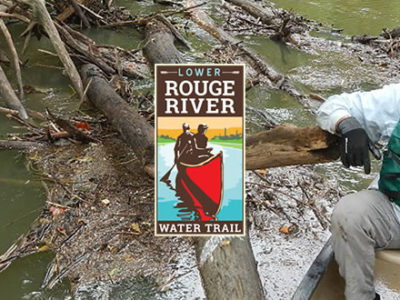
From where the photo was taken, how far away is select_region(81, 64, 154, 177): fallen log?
389 centimetres

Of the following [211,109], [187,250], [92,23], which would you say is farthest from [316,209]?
[92,23]

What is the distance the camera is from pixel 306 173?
445cm

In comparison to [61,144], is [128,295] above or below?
below

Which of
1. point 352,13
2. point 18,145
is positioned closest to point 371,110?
point 18,145

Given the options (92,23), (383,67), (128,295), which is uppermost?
(92,23)

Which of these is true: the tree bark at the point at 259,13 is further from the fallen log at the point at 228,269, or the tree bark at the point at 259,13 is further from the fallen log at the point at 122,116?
the fallen log at the point at 228,269

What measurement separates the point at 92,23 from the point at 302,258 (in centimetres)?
649

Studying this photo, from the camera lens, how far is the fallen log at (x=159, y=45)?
6922 millimetres

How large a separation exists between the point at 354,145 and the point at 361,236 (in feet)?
1.63

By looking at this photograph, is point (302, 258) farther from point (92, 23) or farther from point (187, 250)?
point (92, 23)

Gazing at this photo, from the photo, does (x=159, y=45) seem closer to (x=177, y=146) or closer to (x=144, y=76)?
(x=144, y=76)

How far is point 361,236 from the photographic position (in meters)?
2.48

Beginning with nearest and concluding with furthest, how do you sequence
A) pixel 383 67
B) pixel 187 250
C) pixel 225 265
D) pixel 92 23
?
pixel 225 265 < pixel 187 250 < pixel 383 67 < pixel 92 23

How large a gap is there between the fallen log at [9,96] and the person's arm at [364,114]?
11.8 feet
